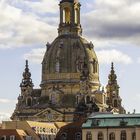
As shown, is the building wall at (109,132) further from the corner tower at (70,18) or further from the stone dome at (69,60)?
the corner tower at (70,18)

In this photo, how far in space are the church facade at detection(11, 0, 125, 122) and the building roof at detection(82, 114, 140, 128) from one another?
53173mm

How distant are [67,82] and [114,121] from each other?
64.8m

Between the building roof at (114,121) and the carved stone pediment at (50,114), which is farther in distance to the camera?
the carved stone pediment at (50,114)

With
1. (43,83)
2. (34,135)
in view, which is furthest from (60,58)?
(34,135)

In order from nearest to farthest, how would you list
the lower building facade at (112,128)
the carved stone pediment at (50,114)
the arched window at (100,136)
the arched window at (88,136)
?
the lower building facade at (112,128)
the arched window at (100,136)
the arched window at (88,136)
the carved stone pediment at (50,114)

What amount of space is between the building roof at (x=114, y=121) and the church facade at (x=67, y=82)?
174 feet

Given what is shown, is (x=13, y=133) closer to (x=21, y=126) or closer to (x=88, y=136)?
(x=21, y=126)

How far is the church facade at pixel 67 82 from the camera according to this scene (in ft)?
526

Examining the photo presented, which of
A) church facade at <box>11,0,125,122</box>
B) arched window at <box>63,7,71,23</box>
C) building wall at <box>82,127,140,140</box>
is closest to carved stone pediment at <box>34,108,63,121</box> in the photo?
church facade at <box>11,0,125,122</box>

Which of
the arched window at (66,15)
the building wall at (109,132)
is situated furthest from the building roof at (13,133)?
the arched window at (66,15)

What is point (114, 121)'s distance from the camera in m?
101

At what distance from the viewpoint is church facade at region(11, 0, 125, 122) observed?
16038 centimetres

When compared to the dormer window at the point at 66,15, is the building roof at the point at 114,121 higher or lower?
lower

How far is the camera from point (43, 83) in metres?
168
